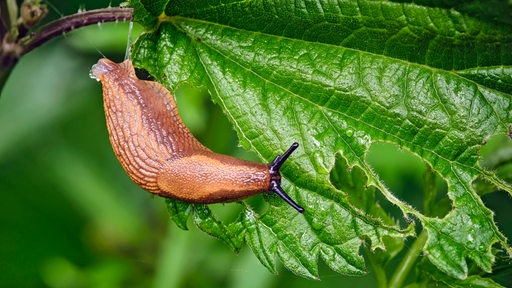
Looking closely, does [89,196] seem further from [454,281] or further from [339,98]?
[454,281]

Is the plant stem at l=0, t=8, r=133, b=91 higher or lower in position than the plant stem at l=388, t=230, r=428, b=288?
higher

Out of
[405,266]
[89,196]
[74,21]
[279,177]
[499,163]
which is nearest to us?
[279,177]

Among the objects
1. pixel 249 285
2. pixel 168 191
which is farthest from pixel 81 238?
pixel 168 191

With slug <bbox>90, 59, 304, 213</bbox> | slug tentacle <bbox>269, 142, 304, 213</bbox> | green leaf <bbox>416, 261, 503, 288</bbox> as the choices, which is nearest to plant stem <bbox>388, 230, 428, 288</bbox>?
green leaf <bbox>416, 261, 503, 288</bbox>

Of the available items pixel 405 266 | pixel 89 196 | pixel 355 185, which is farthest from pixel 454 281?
pixel 89 196

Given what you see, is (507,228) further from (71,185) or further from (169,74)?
(71,185)

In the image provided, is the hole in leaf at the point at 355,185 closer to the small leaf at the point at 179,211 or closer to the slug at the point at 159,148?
the slug at the point at 159,148

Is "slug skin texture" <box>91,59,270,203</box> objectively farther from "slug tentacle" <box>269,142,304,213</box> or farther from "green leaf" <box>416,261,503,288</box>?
"green leaf" <box>416,261,503,288</box>
